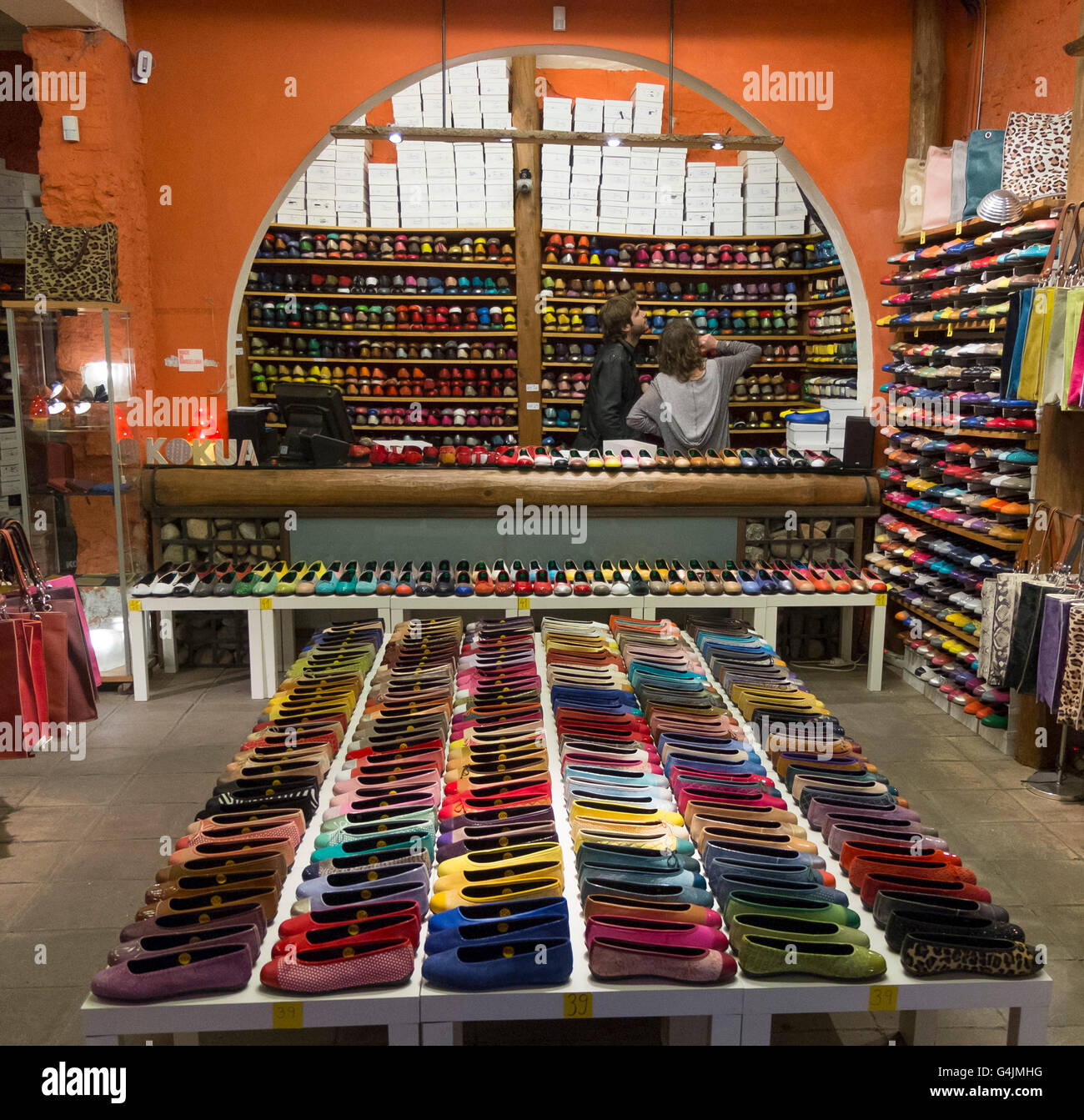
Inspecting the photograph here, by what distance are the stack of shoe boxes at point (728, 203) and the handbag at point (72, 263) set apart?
5.12m

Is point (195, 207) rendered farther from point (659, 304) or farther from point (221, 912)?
point (221, 912)

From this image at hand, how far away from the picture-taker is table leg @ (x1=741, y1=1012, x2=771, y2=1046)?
1.94 metres

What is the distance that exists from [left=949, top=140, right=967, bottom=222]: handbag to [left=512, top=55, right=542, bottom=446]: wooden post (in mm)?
3985

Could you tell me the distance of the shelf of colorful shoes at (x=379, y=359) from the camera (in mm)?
8648

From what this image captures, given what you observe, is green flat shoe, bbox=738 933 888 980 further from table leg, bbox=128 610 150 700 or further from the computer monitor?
the computer monitor

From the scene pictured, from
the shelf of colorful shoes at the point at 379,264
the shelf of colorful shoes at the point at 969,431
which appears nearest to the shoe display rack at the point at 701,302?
the shelf of colorful shoes at the point at 379,264

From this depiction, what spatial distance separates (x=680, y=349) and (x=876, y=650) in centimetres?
A: 202

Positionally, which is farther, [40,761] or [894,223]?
[894,223]

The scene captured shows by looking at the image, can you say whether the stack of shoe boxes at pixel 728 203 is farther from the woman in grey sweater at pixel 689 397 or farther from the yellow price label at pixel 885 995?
the yellow price label at pixel 885 995

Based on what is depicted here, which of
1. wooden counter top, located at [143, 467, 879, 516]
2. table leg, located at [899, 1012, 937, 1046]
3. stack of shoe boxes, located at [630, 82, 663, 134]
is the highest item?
stack of shoe boxes, located at [630, 82, 663, 134]

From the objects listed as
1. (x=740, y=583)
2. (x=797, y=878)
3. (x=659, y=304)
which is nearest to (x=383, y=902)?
(x=797, y=878)

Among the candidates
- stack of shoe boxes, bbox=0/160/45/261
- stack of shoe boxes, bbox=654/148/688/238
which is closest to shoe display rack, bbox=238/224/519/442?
stack of shoe boxes, bbox=654/148/688/238

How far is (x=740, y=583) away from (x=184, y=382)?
11.9 feet

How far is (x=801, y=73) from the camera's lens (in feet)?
21.1
